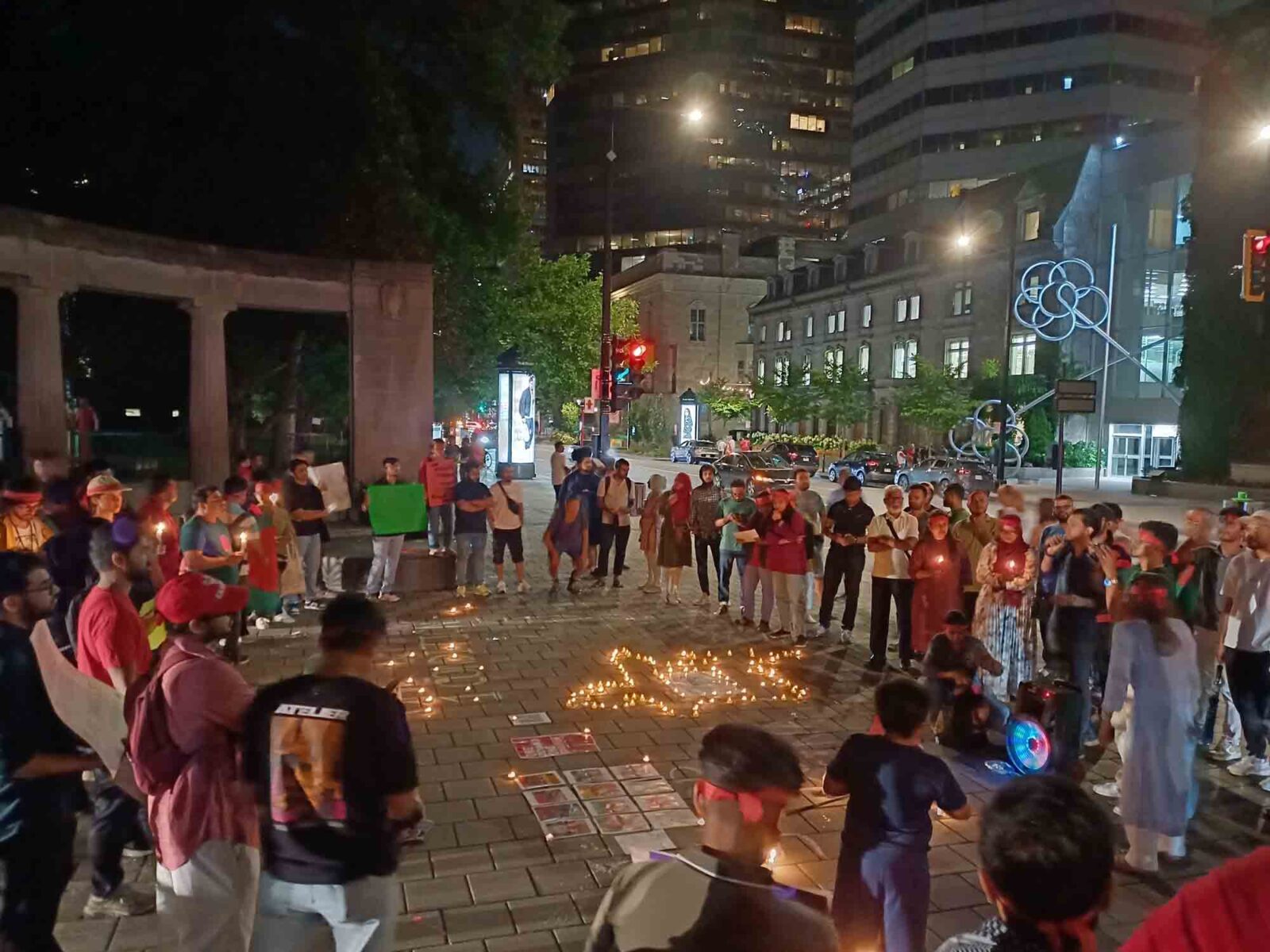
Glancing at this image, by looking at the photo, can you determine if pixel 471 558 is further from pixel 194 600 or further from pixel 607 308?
pixel 194 600

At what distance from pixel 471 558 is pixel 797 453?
30.3 m

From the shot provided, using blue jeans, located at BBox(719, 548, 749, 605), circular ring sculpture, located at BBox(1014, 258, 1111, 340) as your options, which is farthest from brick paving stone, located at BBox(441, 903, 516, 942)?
circular ring sculpture, located at BBox(1014, 258, 1111, 340)

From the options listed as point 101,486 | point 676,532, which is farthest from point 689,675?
point 101,486

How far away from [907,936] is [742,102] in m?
112

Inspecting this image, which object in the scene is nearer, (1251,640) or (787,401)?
(1251,640)

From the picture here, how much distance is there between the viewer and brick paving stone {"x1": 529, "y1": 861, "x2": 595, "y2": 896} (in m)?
4.92

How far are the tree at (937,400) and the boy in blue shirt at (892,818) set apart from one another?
42.6 metres

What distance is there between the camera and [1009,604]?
26.3 feet

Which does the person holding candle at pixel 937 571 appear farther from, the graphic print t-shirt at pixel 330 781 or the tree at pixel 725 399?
the tree at pixel 725 399

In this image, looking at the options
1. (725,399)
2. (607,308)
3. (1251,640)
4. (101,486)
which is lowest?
(1251,640)

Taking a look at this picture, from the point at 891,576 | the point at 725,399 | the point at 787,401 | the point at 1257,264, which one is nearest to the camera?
the point at 891,576

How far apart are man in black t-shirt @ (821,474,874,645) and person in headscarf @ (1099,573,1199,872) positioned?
460cm

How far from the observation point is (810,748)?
23.3 feet

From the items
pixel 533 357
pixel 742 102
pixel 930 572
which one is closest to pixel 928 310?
pixel 533 357
